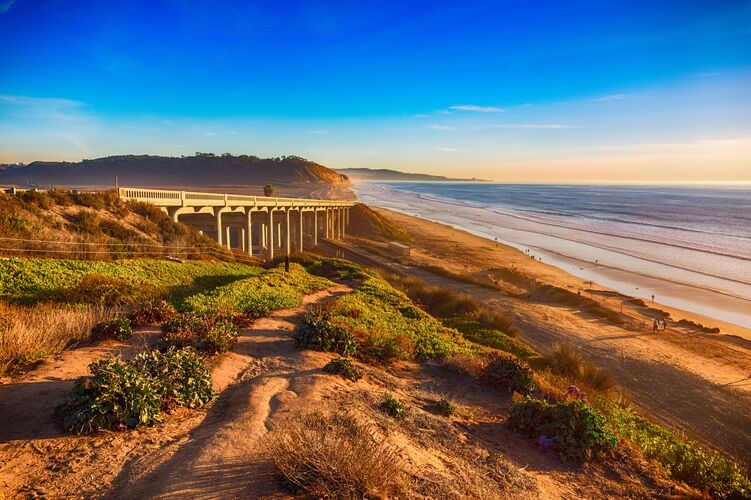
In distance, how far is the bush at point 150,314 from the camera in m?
10.2

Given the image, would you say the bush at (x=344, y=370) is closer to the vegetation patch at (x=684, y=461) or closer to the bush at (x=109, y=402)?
the bush at (x=109, y=402)

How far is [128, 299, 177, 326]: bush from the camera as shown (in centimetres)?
1020

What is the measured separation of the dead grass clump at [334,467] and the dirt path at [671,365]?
12174 millimetres

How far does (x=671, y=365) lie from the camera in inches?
720

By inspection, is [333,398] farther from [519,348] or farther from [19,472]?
[519,348]

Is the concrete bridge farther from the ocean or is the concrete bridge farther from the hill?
the hill

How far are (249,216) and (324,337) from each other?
24.7 m

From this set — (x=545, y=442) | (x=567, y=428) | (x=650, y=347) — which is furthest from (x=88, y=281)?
(x=650, y=347)

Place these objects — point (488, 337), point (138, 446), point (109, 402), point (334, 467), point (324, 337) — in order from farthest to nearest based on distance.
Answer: point (488, 337) < point (324, 337) < point (109, 402) < point (138, 446) < point (334, 467)

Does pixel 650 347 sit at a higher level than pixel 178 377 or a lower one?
lower

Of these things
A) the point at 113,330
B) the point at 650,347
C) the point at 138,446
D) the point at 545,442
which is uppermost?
the point at 113,330

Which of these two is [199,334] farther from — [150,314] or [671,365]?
[671,365]

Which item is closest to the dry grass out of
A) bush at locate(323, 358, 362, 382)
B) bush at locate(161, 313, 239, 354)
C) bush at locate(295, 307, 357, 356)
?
bush at locate(161, 313, 239, 354)

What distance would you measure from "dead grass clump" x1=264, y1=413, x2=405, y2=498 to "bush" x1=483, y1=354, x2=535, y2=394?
6099 millimetres
